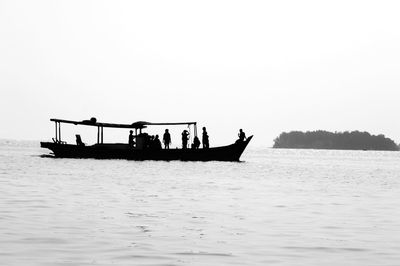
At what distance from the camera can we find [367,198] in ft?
79.3

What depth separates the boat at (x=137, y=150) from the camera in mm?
51531

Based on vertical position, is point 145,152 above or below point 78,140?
below

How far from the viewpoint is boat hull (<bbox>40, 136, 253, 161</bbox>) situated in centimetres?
5153

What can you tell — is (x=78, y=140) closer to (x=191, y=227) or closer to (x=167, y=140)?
(x=167, y=140)

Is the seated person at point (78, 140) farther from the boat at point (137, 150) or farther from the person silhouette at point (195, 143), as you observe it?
the person silhouette at point (195, 143)

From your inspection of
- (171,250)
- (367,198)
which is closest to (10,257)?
(171,250)

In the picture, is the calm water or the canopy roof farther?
the canopy roof

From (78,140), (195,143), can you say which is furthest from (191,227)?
(78,140)

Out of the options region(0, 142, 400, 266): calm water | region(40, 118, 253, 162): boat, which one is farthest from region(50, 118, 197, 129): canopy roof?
region(0, 142, 400, 266): calm water

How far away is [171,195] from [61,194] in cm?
351

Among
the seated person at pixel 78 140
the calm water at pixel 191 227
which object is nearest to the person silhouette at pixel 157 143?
the seated person at pixel 78 140

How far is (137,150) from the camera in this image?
51.7m

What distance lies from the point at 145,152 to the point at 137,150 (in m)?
0.61

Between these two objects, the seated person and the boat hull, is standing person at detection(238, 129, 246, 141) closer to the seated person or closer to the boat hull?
the boat hull
